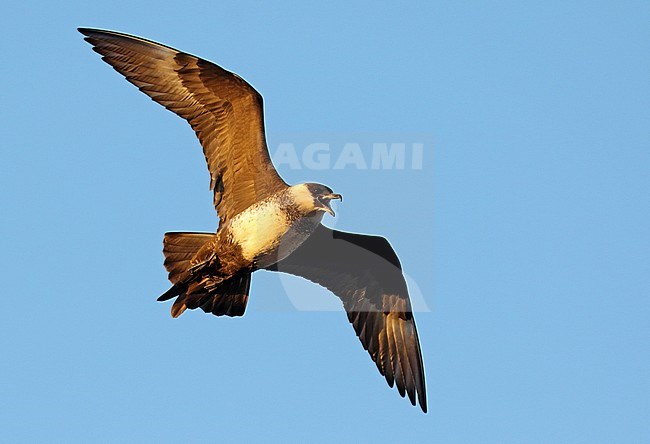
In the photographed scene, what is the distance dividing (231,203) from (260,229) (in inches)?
21.6

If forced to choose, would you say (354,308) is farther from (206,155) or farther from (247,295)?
(206,155)

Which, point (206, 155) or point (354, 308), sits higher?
point (206, 155)

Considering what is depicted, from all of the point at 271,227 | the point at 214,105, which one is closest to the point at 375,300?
the point at 271,227

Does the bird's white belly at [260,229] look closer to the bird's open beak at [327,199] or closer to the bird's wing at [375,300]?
the bird's open beak at [327,199]

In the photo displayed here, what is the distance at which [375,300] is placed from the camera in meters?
12.7

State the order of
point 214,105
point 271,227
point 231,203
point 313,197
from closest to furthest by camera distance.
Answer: point 313,197, point 271,227, point 214,105, point 231,203

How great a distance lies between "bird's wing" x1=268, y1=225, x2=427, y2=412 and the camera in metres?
12.4

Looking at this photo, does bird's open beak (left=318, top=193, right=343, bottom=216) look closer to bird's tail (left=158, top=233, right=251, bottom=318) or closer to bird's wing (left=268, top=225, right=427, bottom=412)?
bird's tail (left=158, top=233, right=251, bottom=318)

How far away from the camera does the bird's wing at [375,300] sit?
12.4m

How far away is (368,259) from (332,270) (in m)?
0.44

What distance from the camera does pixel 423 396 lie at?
12562mm

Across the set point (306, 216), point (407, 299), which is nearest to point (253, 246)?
point (306, 216)

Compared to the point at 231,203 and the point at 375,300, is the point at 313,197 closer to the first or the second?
the point at 231,203

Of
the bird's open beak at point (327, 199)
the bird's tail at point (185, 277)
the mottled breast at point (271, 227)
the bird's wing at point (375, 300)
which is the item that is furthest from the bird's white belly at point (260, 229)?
the bird's wing at point (375, 300)
